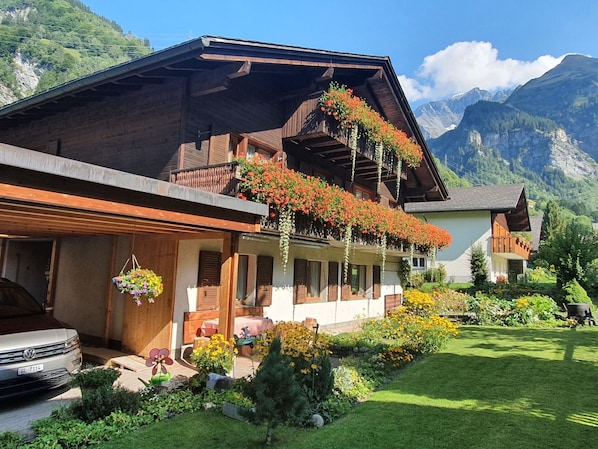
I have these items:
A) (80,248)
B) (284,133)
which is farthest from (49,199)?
(284,133)

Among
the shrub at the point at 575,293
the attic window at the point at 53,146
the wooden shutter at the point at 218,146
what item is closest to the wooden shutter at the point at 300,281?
the wooden shutter at the point at 218,146

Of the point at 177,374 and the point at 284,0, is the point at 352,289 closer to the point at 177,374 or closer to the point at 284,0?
the point at 177,374

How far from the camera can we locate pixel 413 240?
15.7m

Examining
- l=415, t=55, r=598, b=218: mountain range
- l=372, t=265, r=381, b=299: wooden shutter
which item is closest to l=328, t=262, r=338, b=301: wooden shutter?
l=372, t=265, r=381, b=299: wooden shutter

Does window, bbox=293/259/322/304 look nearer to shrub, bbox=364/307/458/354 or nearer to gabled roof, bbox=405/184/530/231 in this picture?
shrub, bbox=364/307/458/354

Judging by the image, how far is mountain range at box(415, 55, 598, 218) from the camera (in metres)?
125

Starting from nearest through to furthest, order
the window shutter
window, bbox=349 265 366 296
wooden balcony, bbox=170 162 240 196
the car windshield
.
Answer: the car windshield → wooden balcony, bbox=170 162 240 196 → the window shutter → window, bbox=349 265 366 296

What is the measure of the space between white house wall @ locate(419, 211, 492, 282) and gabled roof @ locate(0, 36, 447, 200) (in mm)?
17351

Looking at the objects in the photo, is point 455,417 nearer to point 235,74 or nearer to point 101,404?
point 101,404

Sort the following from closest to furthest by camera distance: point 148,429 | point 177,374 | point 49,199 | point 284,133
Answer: point 49,199 → point 148,429 → point 177,374 → point 284,133

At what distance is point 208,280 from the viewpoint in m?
9.62

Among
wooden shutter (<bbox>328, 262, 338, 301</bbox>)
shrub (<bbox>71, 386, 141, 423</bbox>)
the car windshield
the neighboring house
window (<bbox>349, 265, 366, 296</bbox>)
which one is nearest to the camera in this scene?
shrub (<bbox>71, 386, 141, 423</bbox>)

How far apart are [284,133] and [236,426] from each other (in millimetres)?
8862

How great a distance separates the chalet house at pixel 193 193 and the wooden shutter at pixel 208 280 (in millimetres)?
30
